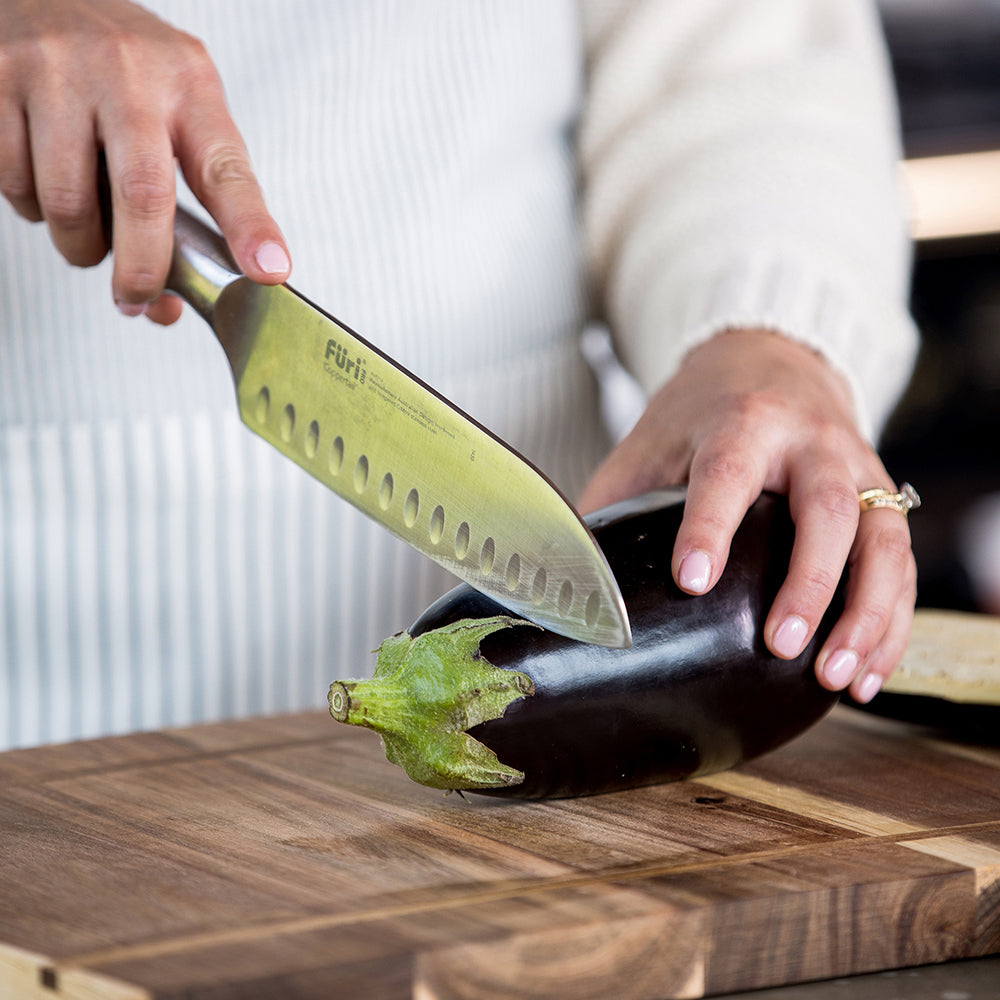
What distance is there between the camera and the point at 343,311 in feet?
6.15

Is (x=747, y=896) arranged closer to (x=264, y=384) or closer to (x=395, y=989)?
A: (x=395, y=989)

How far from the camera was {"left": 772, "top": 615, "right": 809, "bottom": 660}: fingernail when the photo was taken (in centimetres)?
122

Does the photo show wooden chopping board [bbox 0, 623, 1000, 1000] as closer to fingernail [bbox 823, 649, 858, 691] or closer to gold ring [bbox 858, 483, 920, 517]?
fingernail [bbox 823, 649, 858, 691]

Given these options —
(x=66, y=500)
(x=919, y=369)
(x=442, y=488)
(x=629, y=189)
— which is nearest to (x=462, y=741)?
(x=442, y=488)

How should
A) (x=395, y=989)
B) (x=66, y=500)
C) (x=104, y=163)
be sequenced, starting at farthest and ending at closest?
(x=66, y=500) < (x=104, y=163) < (x=395, y=989)

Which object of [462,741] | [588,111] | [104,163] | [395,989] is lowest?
[395,989]

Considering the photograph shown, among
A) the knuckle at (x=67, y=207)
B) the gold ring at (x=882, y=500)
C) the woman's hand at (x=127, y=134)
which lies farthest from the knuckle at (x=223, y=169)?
the gold ring at (x=882, y=500)

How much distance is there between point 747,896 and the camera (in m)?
0.98

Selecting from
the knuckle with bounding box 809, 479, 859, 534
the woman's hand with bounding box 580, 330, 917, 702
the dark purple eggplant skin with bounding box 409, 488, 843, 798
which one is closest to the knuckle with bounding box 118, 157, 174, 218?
the dark purple eggplant skin with bounding box 409, 488, 843, 798

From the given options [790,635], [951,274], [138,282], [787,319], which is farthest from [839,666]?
[951,274]

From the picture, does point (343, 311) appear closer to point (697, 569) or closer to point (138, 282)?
point (138, 282)

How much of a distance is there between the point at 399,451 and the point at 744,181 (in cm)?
88

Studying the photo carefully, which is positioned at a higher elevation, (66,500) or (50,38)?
(50,38)

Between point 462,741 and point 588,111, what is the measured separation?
1231 millimetres
